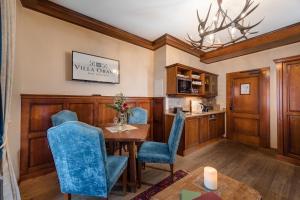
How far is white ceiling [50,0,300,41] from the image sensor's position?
2397 mm

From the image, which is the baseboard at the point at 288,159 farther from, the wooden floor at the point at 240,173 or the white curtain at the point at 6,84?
the white curtain at the point at 6,84

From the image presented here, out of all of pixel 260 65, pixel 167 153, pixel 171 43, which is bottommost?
pixel 167 153

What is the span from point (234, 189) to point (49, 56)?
3157 mm

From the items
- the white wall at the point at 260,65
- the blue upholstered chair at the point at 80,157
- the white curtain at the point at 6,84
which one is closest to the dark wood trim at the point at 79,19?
the white curtain at the point at 6,84

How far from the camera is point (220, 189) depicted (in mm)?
1242

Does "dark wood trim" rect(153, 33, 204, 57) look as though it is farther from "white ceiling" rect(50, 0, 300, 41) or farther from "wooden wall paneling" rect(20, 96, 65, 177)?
"wooden wall paneling" rect(20, 96, 65, 177)

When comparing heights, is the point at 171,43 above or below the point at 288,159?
above

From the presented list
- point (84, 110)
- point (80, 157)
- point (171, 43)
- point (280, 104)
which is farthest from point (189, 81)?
point (80, 157)

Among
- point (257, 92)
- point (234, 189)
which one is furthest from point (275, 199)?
point (257, 92)

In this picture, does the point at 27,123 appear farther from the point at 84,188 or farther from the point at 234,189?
the point at 234,189

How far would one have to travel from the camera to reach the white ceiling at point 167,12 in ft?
7.87

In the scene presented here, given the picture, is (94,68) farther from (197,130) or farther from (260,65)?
(260,65)

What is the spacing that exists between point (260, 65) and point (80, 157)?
4.65 metres

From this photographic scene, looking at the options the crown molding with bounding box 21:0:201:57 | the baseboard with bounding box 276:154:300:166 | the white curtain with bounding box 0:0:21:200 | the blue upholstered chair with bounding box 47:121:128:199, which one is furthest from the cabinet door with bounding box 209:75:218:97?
the white curtain with bounding box 0:0:21:200
